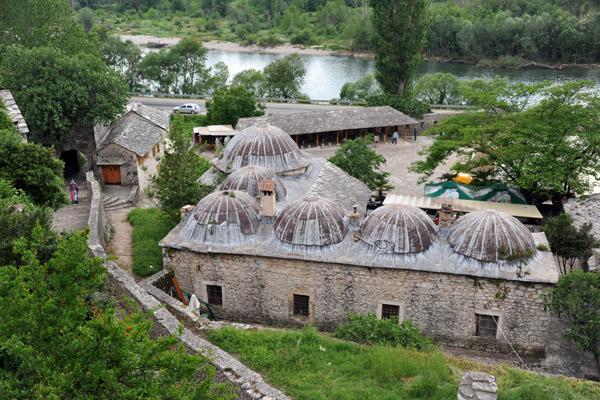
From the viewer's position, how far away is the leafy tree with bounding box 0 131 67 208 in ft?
72.5

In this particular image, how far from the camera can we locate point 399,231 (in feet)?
64.3

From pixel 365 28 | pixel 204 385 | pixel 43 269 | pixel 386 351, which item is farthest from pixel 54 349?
pixel 365 28

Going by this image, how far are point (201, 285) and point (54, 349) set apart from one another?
11.0 metres

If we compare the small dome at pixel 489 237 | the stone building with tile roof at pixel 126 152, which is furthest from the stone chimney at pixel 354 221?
the stone building with tile roof at pixel 126 152

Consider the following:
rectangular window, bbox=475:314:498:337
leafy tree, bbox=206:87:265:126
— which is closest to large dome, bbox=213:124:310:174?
rectangular window, bbox=475:314:498:337

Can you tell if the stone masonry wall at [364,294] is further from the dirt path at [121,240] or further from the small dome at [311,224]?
the dirt path at [121,240]

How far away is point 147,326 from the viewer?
35.3ft

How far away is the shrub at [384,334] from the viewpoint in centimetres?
1655

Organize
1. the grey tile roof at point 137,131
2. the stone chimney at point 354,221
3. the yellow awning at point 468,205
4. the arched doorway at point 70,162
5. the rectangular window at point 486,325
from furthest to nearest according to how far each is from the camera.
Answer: the arched doorway at point 70,162, the grey tile roof at point 137,131, the yellow awning at point 468,205, the stone chimney at point 354,221, the rectangular window at point 486,325

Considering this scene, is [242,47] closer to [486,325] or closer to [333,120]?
[333,120]

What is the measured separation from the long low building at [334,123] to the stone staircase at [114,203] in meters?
15.8

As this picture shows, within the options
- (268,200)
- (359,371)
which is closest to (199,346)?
(359,371)

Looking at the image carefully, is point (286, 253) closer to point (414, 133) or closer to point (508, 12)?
point (414, 133)

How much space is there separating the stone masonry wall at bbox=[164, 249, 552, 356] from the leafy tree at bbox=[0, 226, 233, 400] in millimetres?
9492
